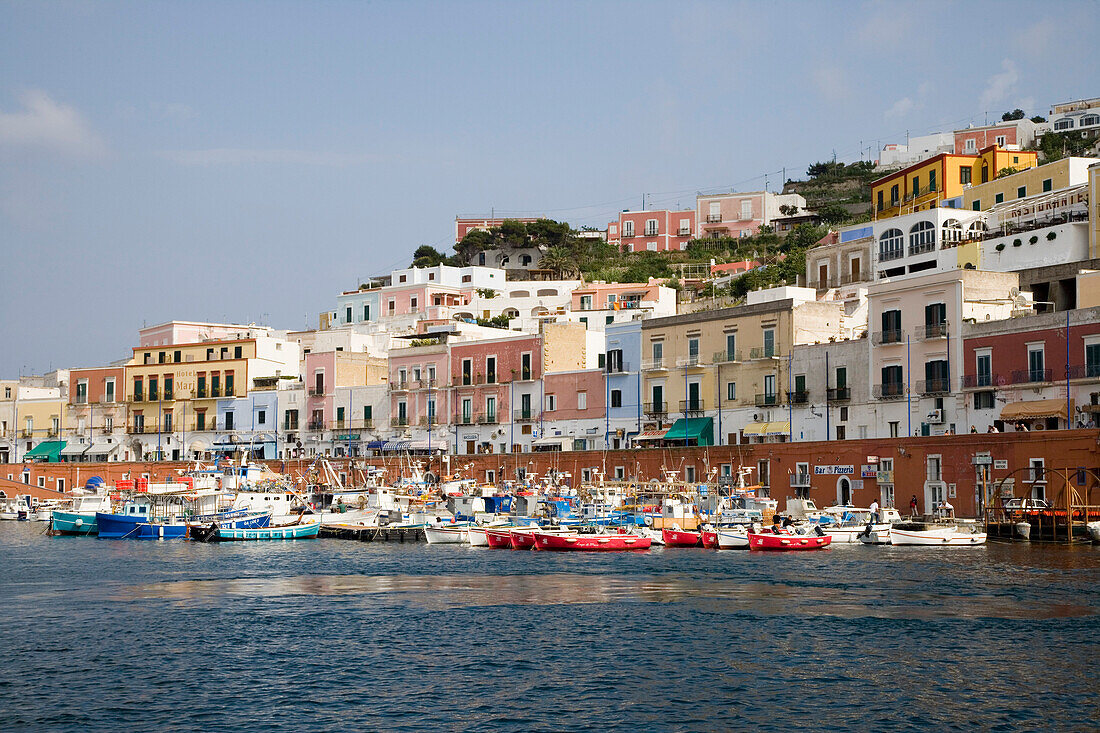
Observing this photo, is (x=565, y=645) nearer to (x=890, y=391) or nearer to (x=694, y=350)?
(x=890, y=391)

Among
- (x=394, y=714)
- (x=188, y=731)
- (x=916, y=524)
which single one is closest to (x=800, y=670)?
(x=394, y=714)

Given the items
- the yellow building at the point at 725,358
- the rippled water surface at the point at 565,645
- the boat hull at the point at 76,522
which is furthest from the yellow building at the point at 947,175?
the boat hull at the point at 76,522

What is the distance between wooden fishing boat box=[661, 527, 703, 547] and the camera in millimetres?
52031

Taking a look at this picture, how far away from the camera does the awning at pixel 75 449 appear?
93.5 meters

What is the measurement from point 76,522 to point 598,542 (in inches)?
1230

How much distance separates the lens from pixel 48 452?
93688mm

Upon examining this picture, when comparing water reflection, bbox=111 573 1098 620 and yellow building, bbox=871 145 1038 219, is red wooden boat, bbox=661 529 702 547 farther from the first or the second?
yellow building, bbox=871 145 1038 219

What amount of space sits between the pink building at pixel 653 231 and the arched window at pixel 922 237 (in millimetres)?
49150

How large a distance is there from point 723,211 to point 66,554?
270 ft

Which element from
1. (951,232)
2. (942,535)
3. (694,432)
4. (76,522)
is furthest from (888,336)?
(76,522)

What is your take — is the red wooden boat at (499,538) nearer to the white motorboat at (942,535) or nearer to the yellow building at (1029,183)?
the white motorboat at (942,535)

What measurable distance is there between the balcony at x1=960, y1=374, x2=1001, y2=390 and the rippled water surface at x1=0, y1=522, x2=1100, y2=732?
404 inches

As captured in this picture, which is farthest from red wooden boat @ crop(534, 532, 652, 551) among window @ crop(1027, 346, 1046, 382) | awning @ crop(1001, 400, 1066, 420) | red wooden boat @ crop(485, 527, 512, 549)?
window @ crop(1027, 346, 1046, 382)

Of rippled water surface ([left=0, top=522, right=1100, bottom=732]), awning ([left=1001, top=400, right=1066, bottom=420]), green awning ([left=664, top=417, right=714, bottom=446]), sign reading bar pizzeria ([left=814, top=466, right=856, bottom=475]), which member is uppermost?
awning ([left=1001, top=400, right=1066, bottom=420])
